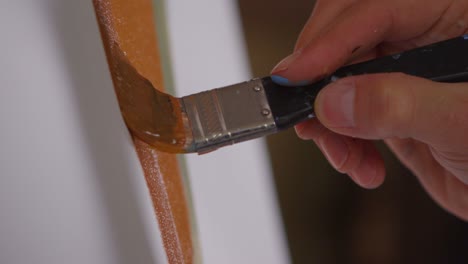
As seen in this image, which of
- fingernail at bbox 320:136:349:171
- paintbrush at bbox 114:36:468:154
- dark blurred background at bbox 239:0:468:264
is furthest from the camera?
dark blurred background at bbox 239:0:468:264

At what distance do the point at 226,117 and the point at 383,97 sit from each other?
125 millimetres

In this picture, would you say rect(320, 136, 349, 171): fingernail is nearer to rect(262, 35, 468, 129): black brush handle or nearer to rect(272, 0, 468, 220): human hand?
rect(272, 0, 468, 220): human hand

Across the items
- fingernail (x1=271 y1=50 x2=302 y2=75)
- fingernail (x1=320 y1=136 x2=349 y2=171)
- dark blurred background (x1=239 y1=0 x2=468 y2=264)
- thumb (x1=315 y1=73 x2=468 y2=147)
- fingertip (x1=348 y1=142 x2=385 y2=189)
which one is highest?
fingernail (x1=271 y1=50 x2=302 y2=75)

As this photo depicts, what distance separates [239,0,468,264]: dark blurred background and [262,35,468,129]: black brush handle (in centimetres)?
68

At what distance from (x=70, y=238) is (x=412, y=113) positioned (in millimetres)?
278

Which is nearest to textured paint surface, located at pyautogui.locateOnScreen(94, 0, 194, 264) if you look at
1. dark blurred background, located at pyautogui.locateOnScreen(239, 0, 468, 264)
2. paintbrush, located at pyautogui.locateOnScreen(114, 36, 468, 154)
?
paintbrush, located at pyautogui.locateOnScreen(114, 36, 468, 154)

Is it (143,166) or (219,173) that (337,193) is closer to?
(219,173)

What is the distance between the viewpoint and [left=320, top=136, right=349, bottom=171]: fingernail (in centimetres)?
66

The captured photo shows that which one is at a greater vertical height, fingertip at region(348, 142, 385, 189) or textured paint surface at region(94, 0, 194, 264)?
textured paint surface at region(94, 0, 194, 264)

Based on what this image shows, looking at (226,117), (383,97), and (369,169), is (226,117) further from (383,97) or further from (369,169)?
(369,169)

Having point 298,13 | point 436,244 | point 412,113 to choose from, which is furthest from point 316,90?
point 436,244

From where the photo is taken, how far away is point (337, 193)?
3.96 feet

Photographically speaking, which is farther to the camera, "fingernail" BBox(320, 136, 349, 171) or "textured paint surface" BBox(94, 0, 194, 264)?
"fingernail" BBox(320, 136, 349, 171)

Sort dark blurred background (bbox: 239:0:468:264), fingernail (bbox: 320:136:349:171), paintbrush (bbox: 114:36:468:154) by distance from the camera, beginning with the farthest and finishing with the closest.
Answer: dark blurred background (bbox: 239:0:468:264) → fingernail (bbox: 320:136:349:171) → paintbrush (bbox: 114:36:468:154)
